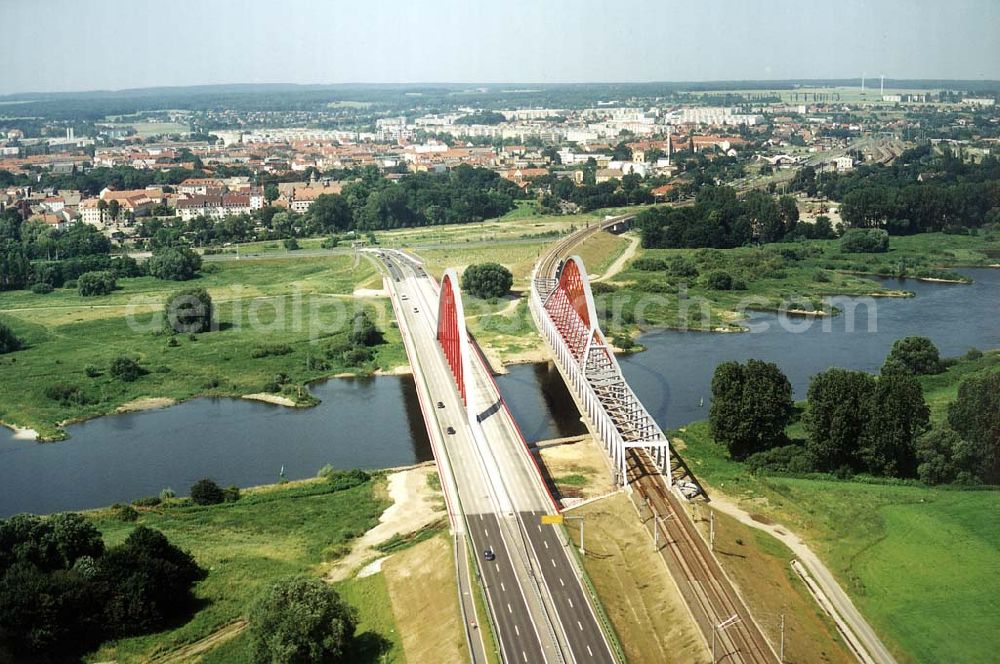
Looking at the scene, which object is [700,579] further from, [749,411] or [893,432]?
[893,432]

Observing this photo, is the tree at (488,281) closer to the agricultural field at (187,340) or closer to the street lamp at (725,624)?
the agricultural field at (187,340)

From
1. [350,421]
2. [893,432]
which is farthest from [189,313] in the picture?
[893,432]

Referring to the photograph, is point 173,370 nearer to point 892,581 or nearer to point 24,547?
point 24,547

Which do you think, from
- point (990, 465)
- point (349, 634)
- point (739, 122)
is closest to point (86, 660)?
point (349, 634)

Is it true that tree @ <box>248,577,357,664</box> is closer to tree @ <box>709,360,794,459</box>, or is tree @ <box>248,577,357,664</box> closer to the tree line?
the tree line

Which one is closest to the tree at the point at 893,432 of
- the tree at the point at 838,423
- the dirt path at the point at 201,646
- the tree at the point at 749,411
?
the tree at the point at 838,423

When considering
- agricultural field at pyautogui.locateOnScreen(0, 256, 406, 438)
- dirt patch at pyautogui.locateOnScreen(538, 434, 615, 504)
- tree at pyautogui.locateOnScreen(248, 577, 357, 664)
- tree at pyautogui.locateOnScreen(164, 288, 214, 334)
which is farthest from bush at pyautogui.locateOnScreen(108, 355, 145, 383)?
tree at pyautogui.locateOnScreen(248, 577, 357, 664)
